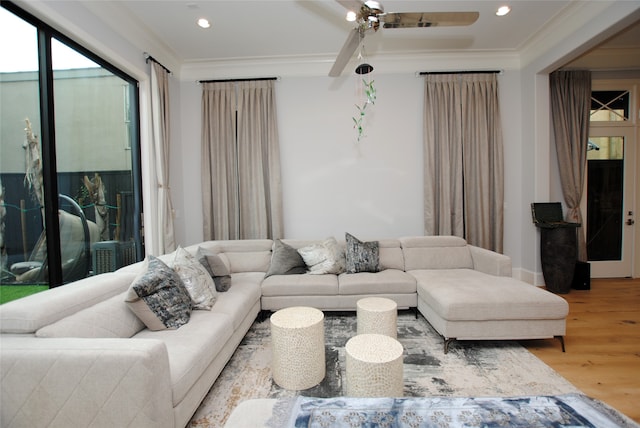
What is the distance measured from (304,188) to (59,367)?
3.24m

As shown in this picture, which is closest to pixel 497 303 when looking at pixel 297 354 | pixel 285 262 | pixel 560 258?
pixel 297 354

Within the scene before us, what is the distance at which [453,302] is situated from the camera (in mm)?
2303

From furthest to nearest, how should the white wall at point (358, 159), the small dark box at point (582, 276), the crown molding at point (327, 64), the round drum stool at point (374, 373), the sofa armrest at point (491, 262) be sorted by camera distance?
the white wall at point (358, 159) < the crown molding at point (327, 64) < the small dark box at point (582, 276) < the sofa armrest at point (491, 262) < the round drum stool at point (374, 373)

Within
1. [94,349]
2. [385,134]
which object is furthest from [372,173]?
[94,349]

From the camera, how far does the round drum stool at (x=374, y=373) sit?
1.57 metres

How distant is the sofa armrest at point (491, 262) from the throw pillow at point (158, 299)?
2.85 meters

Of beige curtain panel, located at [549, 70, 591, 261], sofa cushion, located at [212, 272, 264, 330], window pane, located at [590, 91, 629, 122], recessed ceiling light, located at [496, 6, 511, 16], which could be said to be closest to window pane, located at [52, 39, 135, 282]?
sofa cushion, located at [212, 272, 264, 330]

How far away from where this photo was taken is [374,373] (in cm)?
157

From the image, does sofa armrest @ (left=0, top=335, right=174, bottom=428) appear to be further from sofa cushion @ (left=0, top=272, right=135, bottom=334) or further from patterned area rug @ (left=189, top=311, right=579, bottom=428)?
patterned area rug @ (left=189, top=311, right=579, bottom=428)

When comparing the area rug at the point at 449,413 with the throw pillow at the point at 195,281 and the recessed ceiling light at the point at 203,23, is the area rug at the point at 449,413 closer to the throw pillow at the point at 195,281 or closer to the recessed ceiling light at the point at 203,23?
the throw pillow at the point at 195,281

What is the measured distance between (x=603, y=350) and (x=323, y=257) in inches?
98.1

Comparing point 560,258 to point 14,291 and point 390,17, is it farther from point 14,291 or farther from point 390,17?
point 14,291

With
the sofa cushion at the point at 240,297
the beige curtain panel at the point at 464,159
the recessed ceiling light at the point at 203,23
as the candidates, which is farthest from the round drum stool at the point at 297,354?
the recessed ceiling light at the point at 203,23

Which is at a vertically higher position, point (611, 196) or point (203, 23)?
point (203, 23)
